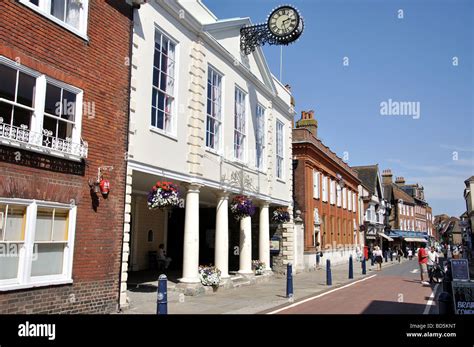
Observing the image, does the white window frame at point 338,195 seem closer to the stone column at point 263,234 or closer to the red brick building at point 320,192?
the red brick building at point 320,192

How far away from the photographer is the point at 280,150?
21688 millimetres

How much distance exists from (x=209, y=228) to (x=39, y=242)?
1361 centimetres

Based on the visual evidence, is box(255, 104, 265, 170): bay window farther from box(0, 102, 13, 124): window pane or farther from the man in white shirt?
box(0, 102, 13, 124): window pane

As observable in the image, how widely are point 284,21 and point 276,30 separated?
450mm

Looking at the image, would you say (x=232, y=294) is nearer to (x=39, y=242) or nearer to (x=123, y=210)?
(x=123, y=210)

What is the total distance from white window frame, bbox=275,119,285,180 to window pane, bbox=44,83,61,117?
1338cm

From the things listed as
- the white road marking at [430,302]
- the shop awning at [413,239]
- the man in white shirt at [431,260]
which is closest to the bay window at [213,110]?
the white road marking at [430,302]

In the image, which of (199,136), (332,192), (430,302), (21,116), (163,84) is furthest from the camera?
(332,192)

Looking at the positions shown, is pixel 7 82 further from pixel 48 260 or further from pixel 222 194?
pixel 222 194

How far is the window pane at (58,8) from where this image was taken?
884 cm

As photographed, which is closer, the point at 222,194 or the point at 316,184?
the point at 222,194

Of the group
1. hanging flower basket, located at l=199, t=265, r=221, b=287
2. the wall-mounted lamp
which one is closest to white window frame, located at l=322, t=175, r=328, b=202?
hanging flower basket, located at l=199, t=265, r=221, b=287

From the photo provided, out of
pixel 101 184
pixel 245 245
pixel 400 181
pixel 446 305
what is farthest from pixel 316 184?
pixel 400 181
